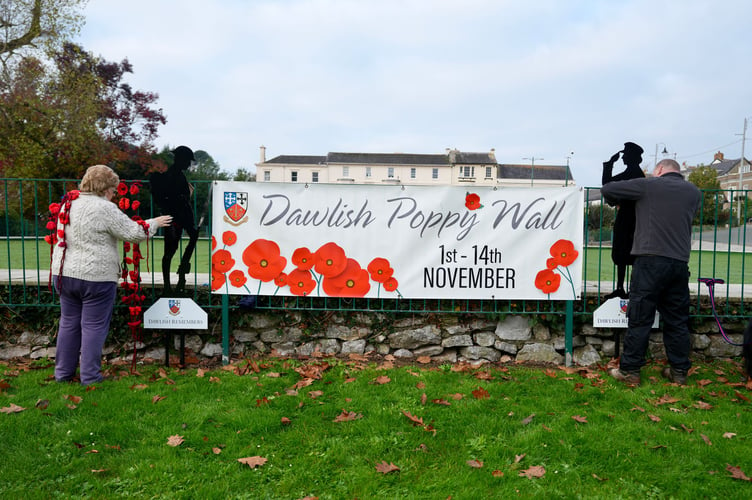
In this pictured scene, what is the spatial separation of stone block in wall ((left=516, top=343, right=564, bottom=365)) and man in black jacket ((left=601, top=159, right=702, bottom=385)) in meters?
0.69

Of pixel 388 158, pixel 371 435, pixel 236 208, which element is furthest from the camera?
pixel 388 158

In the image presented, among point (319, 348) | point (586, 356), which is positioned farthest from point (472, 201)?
point (319, 348)

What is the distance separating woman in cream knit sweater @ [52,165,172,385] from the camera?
403 cm

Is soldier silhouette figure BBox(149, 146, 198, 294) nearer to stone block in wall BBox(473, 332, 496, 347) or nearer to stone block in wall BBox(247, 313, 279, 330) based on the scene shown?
stone block in wall BBox(247, 313, 279, 330)

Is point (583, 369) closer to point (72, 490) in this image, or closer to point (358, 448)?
point (358, 448)

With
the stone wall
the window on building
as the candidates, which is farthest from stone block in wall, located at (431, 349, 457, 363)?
the window on building

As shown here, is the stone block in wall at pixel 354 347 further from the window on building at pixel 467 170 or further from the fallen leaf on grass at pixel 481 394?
the window on building at pixel 467 170

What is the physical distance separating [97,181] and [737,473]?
4.94 meters

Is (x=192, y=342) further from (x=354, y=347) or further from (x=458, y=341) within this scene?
(x=458, y=341)

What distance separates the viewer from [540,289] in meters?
4.86

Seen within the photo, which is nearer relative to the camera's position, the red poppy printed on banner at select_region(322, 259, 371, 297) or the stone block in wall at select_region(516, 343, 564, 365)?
the red poppy printed on banner at select_region(322, 259, 371, 297)

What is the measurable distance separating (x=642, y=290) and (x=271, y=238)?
3.43 m

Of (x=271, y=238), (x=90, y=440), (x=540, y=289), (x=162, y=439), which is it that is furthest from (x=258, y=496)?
(x=540, y=289)

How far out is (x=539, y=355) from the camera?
201 inches
